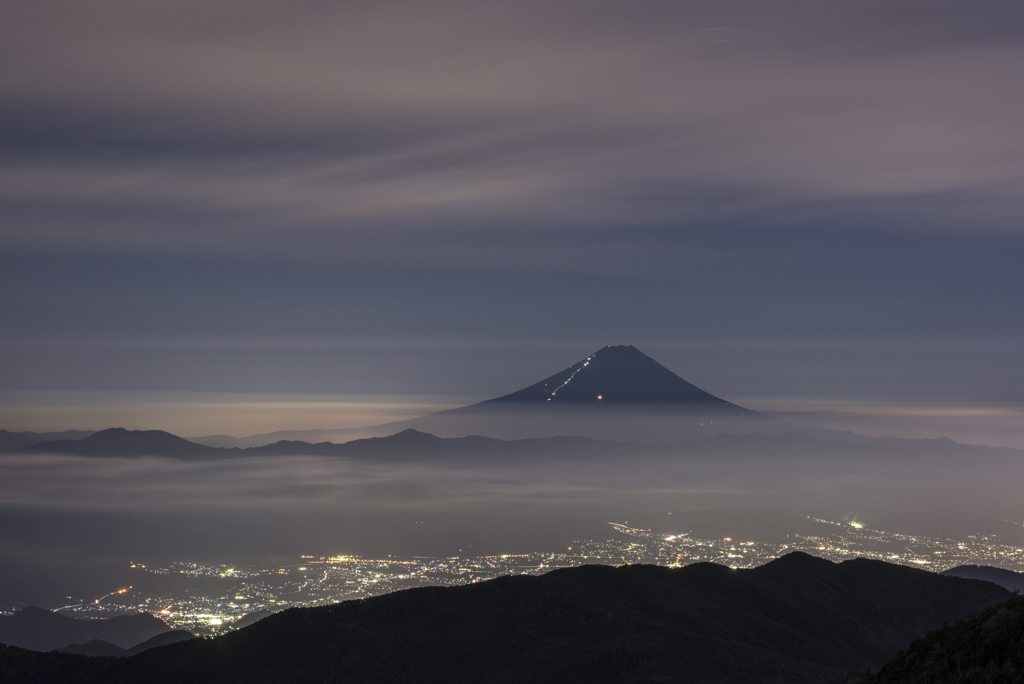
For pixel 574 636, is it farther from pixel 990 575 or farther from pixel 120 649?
pixel 990 575

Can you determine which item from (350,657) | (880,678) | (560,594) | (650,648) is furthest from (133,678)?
(880,678)

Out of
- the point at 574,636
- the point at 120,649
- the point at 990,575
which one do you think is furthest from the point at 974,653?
the point at 120,649

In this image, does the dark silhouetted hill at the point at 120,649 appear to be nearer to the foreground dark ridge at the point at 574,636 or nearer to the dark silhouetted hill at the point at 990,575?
the foreground dark ridge at the point at 574,636

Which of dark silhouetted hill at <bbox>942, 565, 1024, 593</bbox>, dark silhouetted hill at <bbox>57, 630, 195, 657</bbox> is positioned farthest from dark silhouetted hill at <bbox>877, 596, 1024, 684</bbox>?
dark silhouetted hill at <bbox>57, 630, 195, 657</bbox>

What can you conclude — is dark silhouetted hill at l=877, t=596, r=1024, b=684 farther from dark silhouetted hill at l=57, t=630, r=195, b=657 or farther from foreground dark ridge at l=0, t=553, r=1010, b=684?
dark silhouetted hill at l=57, t=630, r=195, b=657

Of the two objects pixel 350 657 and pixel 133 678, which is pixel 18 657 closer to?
pixel 133 678

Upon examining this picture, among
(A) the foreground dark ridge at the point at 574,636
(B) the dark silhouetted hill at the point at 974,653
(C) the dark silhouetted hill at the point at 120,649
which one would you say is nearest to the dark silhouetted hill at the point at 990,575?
(A) the foreground dark ridge at the point at 574,636
